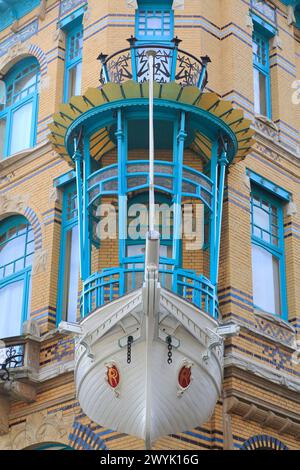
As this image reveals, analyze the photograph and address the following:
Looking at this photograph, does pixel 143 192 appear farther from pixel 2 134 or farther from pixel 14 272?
pixel 2 134

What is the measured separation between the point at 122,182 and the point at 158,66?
2715mm

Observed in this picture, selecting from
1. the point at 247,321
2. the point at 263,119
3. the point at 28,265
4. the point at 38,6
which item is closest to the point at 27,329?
the point at 28,265

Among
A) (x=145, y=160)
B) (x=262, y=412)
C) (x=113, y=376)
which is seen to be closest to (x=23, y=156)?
(x=145, y=160)

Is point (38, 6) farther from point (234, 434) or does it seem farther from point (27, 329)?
point (234, 434)

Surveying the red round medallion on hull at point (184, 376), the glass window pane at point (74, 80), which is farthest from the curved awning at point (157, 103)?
the red round medallion on hull at point (184, 376)

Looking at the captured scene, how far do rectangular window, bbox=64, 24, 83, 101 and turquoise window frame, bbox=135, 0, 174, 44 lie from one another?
1519 mm

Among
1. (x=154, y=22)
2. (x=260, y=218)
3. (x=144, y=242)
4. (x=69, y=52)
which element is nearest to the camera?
(x=144, y=242)

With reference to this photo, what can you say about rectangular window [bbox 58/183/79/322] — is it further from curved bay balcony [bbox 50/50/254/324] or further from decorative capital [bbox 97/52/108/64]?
decorative capital [bbox 97/52/108/64]

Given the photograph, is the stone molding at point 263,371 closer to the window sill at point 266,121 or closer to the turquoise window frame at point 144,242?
the turquoise window frame at point 144,242

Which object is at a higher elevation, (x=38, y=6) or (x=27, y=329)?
(x=38, y=6)

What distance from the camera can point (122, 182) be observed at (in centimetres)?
1842

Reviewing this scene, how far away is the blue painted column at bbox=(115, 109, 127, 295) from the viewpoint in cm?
1798

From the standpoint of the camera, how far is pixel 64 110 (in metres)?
19.2
